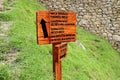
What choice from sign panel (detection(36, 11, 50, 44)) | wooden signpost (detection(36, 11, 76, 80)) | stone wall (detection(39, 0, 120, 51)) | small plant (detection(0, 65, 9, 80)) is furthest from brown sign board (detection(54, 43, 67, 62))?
stone wall (detection(39, 0, 120, 51))

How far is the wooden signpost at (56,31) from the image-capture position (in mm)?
Answer: 4457

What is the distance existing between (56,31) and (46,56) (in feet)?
5.04

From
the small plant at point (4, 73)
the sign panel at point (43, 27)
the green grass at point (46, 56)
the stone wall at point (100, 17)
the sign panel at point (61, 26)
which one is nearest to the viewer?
the sign panel at point (43, 27)

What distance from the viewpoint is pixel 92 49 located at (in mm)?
9711

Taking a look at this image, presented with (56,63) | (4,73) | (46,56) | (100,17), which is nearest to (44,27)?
(56,63)

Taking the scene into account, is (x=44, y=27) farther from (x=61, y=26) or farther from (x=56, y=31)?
(x=61, y=26)

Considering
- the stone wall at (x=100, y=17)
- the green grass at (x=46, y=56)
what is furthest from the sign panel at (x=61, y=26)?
the stone wall at (x=100, y=17)

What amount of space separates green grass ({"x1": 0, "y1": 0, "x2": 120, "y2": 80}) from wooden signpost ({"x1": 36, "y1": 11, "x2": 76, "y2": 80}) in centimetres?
45

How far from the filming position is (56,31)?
473 centimetres

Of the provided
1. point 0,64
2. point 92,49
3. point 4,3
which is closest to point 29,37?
point 0,64

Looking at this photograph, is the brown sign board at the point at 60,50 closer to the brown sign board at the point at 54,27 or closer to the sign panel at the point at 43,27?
the brown sign board at the point at 54,27

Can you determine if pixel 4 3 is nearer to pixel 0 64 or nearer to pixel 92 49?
pixel 92 49

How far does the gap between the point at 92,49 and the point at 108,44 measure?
3.92 ft

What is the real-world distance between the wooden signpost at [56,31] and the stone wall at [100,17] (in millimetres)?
5986
